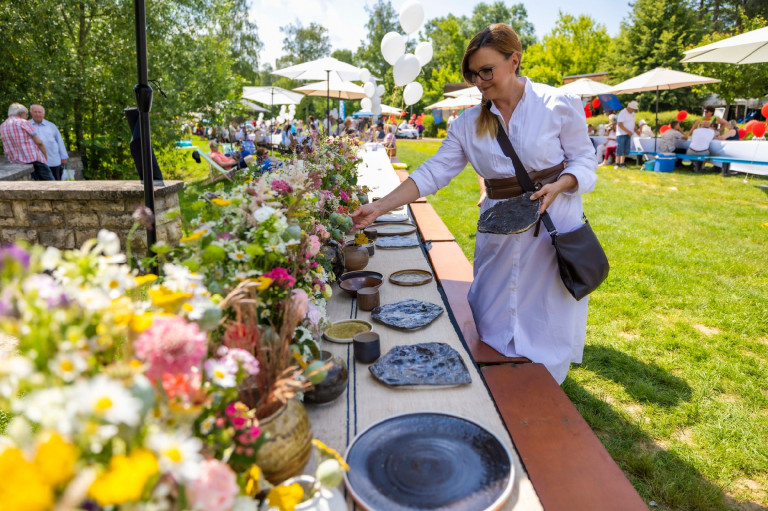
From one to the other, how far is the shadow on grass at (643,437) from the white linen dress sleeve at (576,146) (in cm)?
138

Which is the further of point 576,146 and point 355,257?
point 355,257

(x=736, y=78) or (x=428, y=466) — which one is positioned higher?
(x=736, y=78)

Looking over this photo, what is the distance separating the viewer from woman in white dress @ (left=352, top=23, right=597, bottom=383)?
2182 mm

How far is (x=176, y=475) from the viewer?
1.89ft

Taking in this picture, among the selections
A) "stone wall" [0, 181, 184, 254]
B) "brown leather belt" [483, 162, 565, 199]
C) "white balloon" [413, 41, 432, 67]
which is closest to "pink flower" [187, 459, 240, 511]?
"brown leather belt" [483, 162, 565, 199]

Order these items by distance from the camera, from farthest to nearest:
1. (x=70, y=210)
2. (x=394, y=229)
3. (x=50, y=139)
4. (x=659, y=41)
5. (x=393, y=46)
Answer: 1. (x=659, y=41)
2. (x=393, y=46)
3. (x=50, y=139)
4. (x=70, y=210)
5. (x=394, y=229)

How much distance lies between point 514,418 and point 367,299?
85 centimetres

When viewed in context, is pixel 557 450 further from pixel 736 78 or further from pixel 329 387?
pixel 736 78

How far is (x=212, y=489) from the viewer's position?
2.04 ft

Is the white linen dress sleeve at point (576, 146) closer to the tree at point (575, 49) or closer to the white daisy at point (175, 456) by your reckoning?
the white daisy at point (175, 456)

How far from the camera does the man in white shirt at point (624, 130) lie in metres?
12.7

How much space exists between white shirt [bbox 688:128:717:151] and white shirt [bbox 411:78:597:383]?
11371mm

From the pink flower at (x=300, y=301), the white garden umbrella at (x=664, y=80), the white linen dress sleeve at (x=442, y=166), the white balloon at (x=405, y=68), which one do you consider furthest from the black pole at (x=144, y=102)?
the white garden umbrella at (x=664, y=80)

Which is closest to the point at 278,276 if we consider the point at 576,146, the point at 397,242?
the point at 576,146
